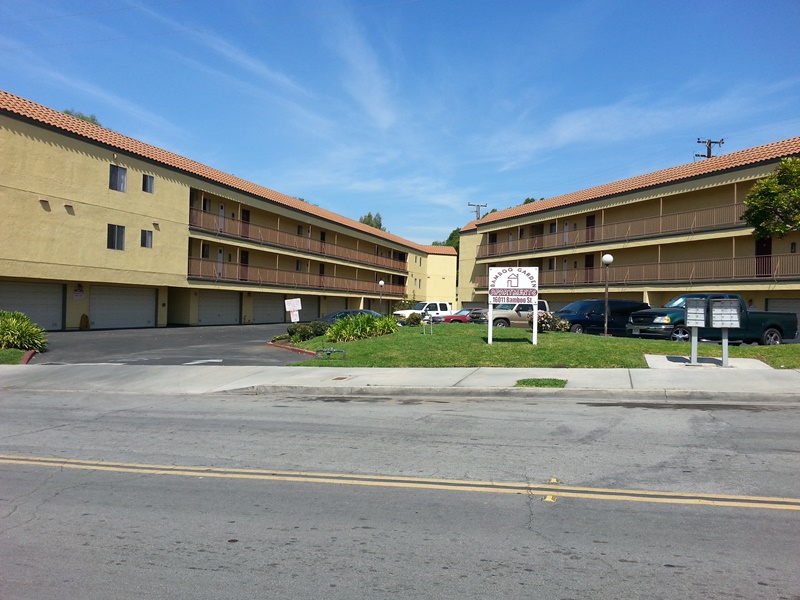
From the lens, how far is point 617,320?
922 inches

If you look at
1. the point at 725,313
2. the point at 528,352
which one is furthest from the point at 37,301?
the point at 725,313

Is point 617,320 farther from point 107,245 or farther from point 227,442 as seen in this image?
point 107,245

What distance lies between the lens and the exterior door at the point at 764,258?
2762 cm

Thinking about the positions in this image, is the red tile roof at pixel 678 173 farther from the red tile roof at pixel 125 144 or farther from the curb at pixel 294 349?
the curb at pixel 294 349

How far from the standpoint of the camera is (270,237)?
138ft

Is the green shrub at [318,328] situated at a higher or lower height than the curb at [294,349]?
higher

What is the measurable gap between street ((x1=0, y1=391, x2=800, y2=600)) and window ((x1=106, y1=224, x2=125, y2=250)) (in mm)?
22444

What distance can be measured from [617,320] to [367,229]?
36.6 meters

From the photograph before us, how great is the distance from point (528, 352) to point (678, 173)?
2213cm

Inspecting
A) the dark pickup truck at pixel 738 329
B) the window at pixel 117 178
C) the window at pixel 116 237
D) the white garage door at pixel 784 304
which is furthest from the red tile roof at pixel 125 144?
the white garage door at pixel 784 304

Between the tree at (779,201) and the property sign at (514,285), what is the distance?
6105 millimetres

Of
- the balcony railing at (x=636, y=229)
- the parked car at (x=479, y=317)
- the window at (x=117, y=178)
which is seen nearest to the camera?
the window at (x=117, y=178)

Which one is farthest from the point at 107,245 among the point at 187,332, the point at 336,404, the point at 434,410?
the point at 434,410

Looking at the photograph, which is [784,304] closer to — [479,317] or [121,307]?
[479,317]
